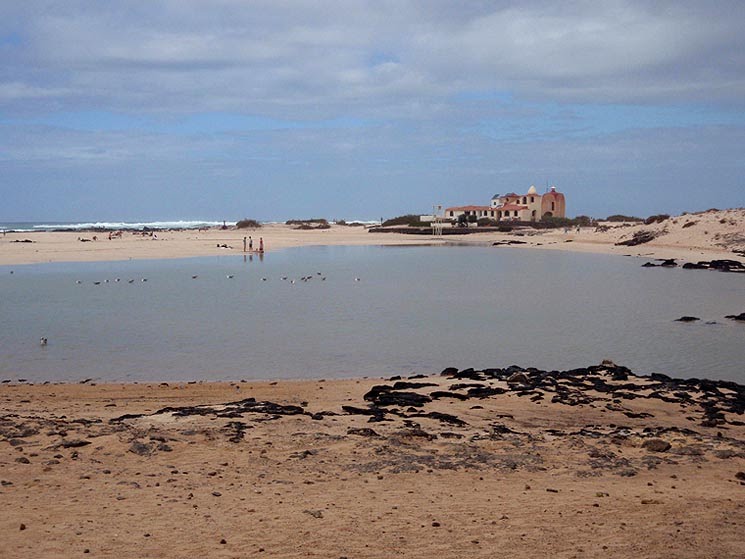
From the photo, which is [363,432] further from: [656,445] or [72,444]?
[656,445]

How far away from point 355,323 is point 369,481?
12.7 meters

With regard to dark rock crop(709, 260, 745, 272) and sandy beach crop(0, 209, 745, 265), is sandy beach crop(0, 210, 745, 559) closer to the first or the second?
dark rock crop(709, 260, 745, 272)

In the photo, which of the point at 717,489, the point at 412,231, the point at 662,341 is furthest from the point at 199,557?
the point at 412,231

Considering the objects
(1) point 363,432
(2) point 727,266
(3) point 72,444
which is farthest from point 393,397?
(2) point 727,266

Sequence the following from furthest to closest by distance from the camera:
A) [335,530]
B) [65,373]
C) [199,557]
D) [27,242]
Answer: [27,242], [65,373], [335,530], [199,557]

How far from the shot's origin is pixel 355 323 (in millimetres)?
19250

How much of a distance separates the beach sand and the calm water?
427cm

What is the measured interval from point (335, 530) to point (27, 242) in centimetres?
5818

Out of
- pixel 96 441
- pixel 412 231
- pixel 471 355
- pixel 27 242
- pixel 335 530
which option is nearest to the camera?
pixel 335 530

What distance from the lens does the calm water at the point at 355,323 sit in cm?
1398

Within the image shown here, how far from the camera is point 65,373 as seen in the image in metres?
12.9

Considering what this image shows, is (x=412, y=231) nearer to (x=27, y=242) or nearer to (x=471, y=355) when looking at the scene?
(x=27, y=242)

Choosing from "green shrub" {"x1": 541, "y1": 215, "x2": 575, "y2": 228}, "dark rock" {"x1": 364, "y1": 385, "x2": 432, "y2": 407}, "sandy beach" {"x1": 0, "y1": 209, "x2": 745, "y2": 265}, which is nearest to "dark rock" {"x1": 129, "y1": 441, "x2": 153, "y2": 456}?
"dark rock" {"x1": 364, "y1": 385, "x2": 432, "y2": 407}

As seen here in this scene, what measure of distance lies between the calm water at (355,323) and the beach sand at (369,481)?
4.27 metres
